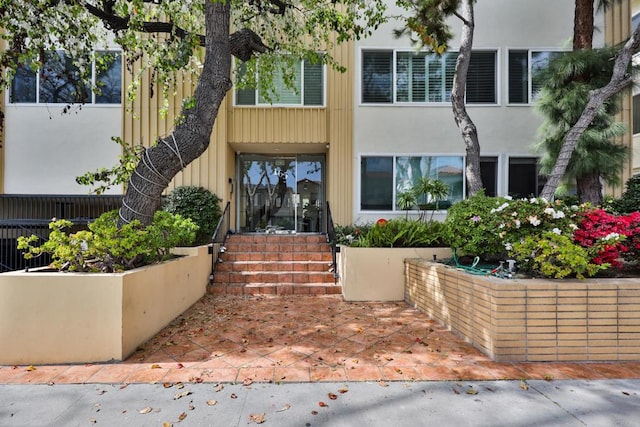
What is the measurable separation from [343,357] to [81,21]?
6.34 m

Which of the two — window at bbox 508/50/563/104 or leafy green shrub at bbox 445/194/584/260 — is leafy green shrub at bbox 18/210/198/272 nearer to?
leafy green shrub at bbox 445/194/584/260

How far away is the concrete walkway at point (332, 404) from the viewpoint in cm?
224

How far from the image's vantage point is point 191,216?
24.7ft

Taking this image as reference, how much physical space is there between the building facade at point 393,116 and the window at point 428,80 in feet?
0.08

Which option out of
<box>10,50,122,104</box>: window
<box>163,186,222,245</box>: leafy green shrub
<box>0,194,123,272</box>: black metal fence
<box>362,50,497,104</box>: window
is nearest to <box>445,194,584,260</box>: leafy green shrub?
<box>362,50,497,104</box>: window

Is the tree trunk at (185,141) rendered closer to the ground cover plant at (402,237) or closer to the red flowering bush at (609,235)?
the ground cover plant at (402,237)

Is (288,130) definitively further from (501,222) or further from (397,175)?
(501,222)

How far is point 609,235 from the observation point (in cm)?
330

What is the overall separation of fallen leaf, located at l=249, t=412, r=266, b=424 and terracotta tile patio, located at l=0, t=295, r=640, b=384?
49cm

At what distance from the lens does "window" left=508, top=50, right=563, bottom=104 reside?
8039 mm

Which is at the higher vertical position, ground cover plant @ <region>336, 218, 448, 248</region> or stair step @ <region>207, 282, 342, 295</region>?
ground cover plant @ <region>336, 218, 448, 248</region>

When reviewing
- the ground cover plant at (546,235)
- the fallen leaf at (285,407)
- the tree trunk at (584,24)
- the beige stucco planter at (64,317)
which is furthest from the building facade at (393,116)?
the fallen leaf at (285,407)

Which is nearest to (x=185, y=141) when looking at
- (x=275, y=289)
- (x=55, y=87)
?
(x=275, y=289)

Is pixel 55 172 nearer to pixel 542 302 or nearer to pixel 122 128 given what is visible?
pixel 122 128
